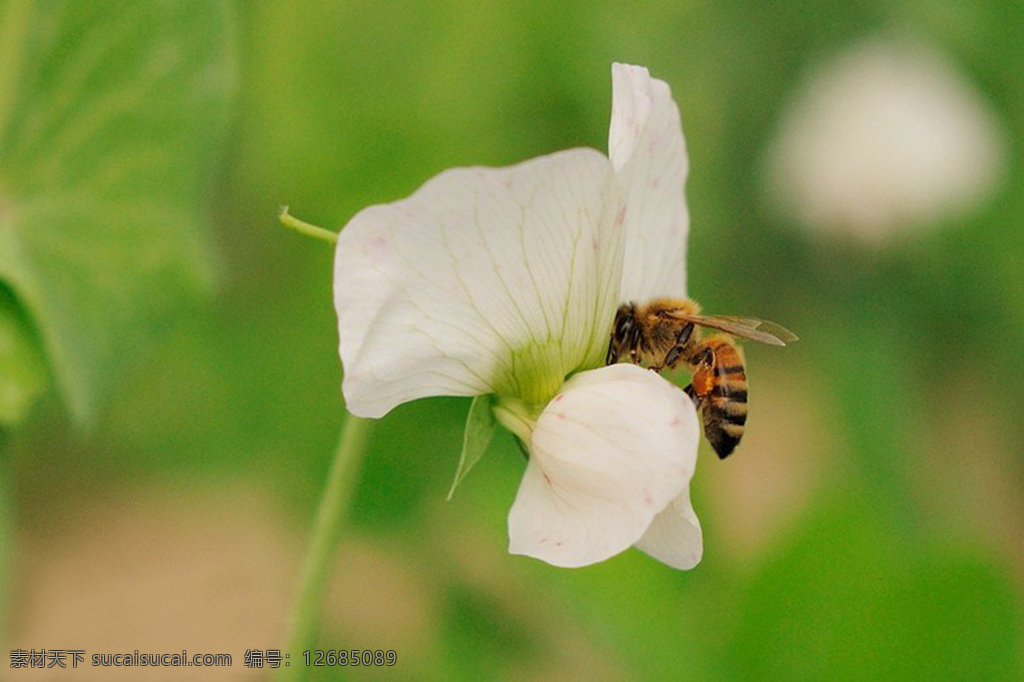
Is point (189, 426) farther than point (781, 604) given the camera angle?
Yes

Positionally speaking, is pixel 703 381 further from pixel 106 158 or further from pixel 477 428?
pixel 106 158

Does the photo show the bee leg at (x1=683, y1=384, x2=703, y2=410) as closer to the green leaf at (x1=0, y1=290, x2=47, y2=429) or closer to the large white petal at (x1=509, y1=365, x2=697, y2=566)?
the large white petal at (x1=509, y1=365, x2=697, y2=566)

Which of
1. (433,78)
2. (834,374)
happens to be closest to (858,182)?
(834,374)

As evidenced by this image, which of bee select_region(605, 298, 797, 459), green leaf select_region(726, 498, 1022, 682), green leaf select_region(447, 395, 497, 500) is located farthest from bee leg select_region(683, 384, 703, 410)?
green leaf select_region(726, 498, 1022, 682)

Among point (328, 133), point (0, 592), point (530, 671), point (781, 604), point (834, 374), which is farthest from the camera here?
point (834, 374)

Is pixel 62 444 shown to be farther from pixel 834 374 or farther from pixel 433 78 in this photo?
pixel 834 374
